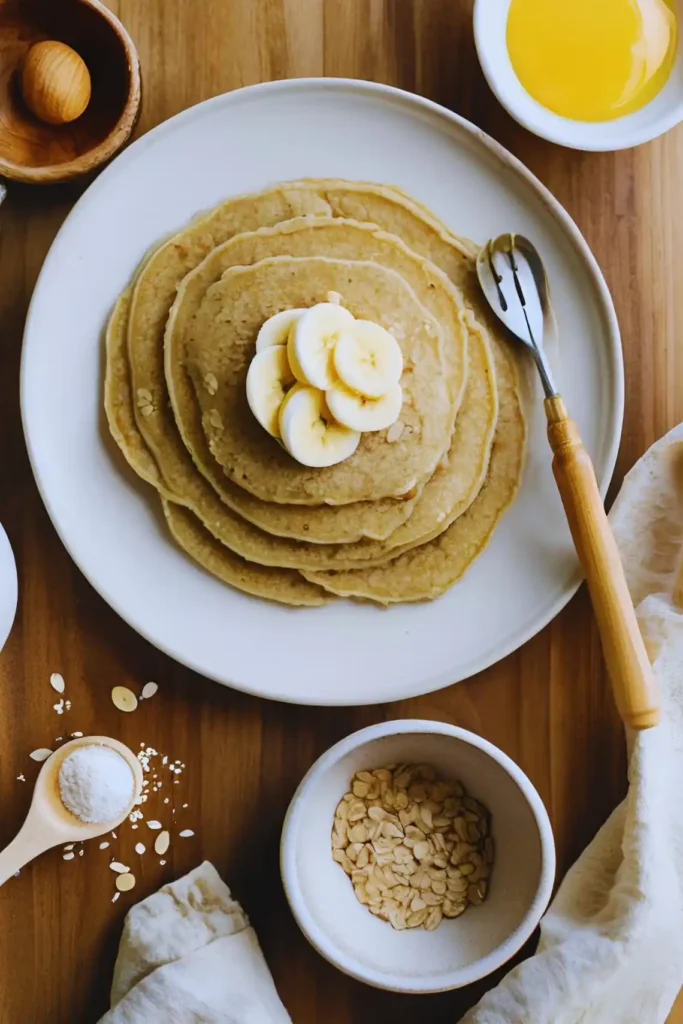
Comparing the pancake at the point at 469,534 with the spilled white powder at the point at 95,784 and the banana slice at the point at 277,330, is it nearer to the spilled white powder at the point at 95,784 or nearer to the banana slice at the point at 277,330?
the banana slice at the point at 277,330

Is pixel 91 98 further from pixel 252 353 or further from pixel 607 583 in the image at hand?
pixel 607 583

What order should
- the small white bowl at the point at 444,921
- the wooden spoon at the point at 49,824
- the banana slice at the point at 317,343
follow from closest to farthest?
1. the banana slice at the point at 317,343
2. the small white bowl at the point at 444,921
3. the wooden spoon at the point at 49,824

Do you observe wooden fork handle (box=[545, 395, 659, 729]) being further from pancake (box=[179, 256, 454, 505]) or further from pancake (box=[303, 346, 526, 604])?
pancake (box=[179, 256, 454, 505])

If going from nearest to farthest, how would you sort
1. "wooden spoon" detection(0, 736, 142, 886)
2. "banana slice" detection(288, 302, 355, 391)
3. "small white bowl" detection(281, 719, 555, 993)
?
"banana slice" detection(288, 302, 355, 391) → "small white bowl" detection(281, 719, 555, 993) → "wooden spoon" detection(0, 736, 142, 886)

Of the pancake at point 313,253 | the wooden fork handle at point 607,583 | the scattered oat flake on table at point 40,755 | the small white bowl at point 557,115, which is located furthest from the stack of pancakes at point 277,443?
the scattered oat flake on table at point 40,755

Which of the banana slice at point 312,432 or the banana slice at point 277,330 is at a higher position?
the banana slice at point 277,330

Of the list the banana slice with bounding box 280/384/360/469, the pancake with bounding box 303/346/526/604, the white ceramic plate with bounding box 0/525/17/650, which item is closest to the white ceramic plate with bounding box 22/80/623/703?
the pancake with bounding box 303/346/526/604
